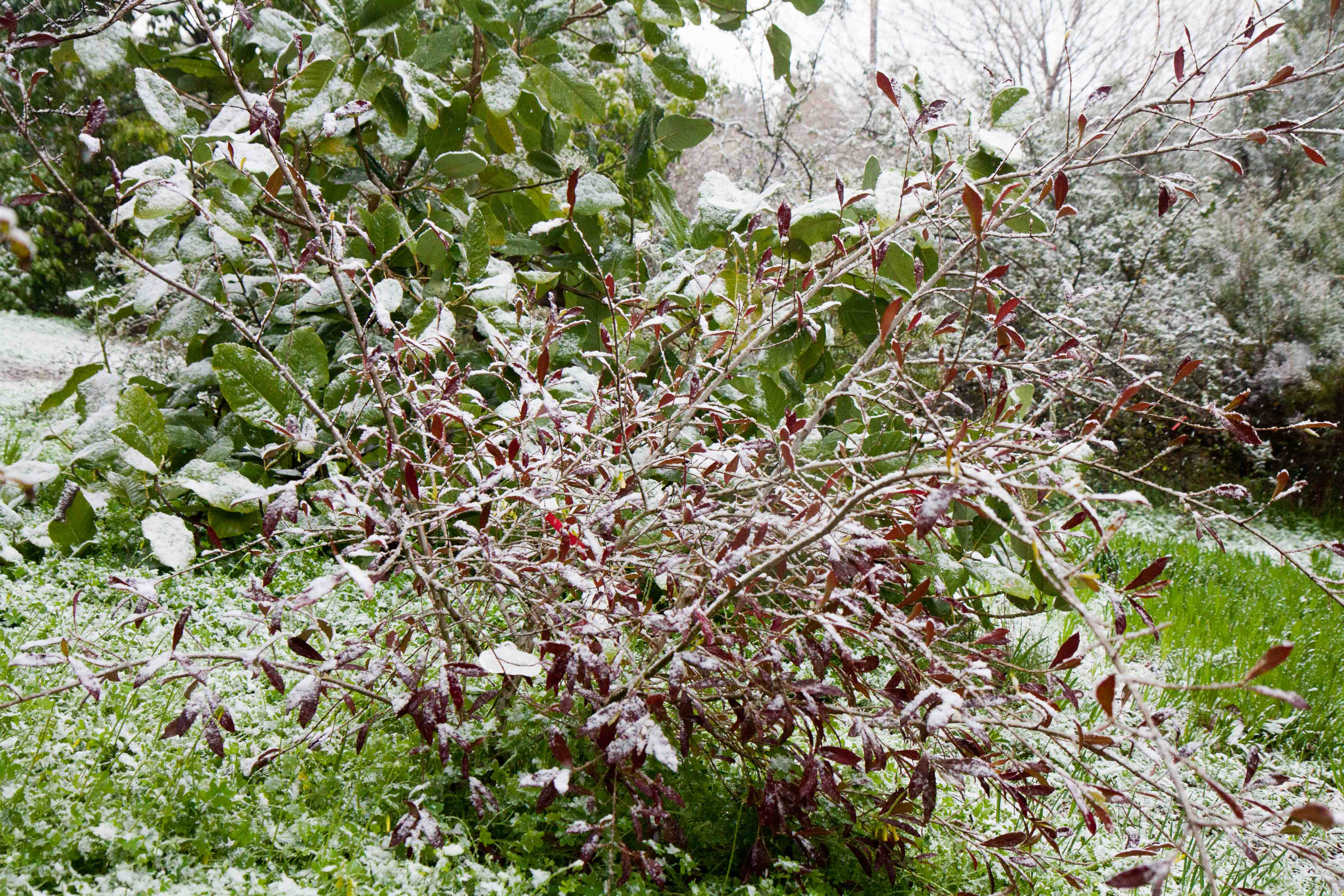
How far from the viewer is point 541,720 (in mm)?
1646

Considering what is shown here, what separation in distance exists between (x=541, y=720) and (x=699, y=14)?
6.22ft

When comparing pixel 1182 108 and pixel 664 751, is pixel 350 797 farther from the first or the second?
pixel 1182 108

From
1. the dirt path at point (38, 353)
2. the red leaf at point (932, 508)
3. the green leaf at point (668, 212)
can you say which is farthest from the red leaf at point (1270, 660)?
the dirt path at point (38, 353)

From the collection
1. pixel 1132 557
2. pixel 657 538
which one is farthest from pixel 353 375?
pixel 1132 557

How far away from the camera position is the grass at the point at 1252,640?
9.55 ft

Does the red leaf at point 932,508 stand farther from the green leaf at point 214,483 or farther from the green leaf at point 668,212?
the green leaf at point 668,212

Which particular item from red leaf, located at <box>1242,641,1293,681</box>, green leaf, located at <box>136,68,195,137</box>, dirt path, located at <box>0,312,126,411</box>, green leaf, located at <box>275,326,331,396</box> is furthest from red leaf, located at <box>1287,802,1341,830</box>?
dirt path, located at <box>0,312,126,411</box>

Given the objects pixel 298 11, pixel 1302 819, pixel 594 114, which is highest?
pixel 298 11

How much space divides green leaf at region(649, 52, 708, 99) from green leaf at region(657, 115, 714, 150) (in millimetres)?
122

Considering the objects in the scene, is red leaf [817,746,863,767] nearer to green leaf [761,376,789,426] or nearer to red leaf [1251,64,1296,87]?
green leaf [761,376,789,426]

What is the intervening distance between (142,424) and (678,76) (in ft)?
5.72

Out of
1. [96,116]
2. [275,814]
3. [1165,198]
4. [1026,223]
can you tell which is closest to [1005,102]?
[1026,223]

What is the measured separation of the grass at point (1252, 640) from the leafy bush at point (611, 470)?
60 cm

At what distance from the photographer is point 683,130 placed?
247 cm
